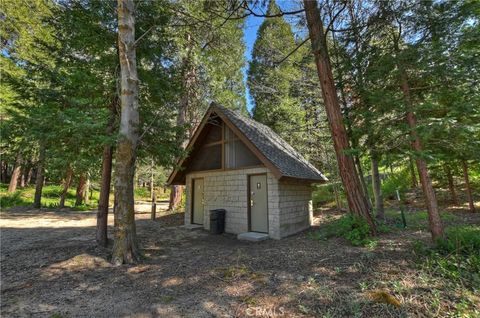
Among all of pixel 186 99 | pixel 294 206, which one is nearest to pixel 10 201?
pixel 186 99

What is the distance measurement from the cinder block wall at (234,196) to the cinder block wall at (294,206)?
0.87ft

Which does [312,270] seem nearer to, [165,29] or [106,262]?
[106,262]

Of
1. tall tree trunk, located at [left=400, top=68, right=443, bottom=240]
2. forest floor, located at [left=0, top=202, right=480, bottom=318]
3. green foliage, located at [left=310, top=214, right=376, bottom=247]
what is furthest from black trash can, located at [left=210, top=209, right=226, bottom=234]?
tall tree trunk, located at [left=400, top=68, right=443, bottom=240]

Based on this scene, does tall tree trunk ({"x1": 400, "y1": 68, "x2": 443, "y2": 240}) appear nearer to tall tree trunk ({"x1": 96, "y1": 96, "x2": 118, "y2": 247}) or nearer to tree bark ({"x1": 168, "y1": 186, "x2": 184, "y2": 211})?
tall tree trunk ({"x1": 96, "y1": 96, "x2": 118, "y2": 247})

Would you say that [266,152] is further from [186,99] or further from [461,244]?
[186,99]

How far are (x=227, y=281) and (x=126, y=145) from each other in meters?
3.56

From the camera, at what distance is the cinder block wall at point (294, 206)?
8359mm

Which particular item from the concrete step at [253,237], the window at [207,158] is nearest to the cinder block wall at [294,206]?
the concrete step at [253,237]

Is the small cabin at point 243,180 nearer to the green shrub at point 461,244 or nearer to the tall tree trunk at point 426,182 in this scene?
the tall tree trunk at point 426,182

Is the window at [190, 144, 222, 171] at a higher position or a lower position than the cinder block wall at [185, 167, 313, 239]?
higher

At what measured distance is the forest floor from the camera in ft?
11.0

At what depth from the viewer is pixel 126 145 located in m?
5.56

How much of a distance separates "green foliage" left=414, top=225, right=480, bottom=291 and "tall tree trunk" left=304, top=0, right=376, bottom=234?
172 centimetres

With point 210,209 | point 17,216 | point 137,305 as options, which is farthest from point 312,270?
point 17,216
